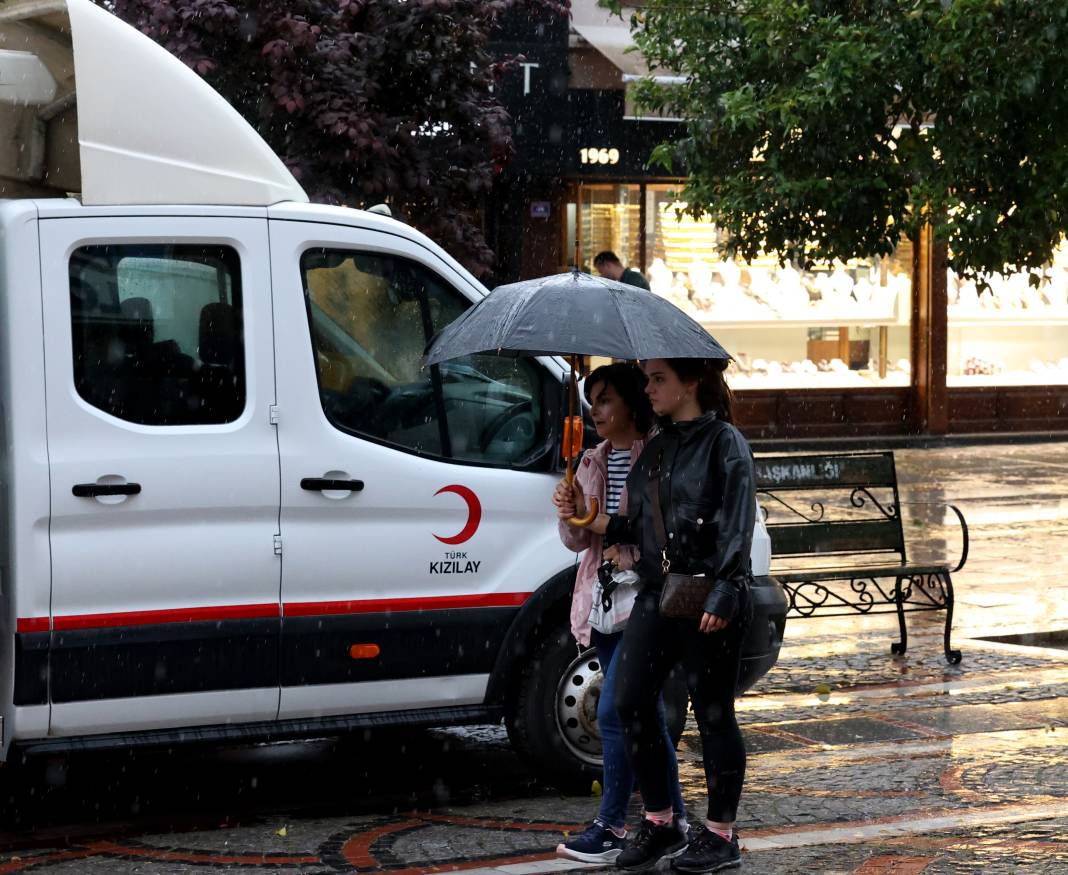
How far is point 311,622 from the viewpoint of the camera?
6.34m

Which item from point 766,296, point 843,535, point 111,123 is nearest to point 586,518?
point 111,123

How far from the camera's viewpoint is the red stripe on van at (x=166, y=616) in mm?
6004

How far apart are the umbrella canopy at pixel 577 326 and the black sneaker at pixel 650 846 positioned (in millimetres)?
1552

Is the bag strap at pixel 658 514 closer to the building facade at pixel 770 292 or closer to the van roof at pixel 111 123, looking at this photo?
the van roof at pixel 111 123

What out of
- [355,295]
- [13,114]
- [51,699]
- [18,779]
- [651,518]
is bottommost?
[18,779]

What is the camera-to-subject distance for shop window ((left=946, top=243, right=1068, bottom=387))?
2538 centimetres

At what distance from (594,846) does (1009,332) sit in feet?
69.5

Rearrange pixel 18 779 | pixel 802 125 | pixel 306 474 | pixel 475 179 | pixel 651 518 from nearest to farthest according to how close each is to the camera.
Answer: pixel 651 518, pixel 306 474, pixel 18 779, pixel 475 179, pixel 802 125

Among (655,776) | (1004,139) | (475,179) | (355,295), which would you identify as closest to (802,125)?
(1004,139)

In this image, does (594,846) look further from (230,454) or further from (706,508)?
(230,454)

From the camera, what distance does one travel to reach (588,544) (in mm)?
6043

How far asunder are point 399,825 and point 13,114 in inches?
116

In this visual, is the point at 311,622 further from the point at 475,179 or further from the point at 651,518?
the point at 475,179

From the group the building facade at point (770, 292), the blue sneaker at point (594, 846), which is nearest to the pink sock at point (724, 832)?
the blue sneaker at point (594, 846)
